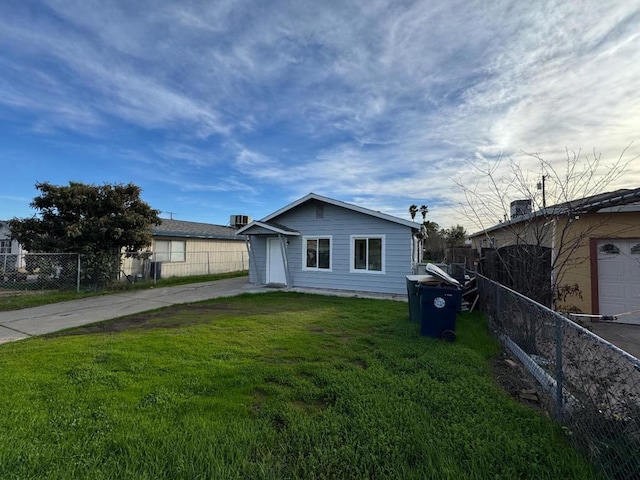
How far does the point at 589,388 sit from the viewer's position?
2797mm

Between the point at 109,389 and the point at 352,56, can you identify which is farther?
the point at 352,56

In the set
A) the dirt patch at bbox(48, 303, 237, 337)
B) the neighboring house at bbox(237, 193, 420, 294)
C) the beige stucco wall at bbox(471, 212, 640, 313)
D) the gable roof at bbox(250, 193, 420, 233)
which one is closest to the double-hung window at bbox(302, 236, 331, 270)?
the neighboring house at bbox(237, 193, 420, 294)

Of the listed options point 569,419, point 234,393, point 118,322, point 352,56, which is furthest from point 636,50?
point 118,322

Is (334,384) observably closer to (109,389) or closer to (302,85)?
(109,389)

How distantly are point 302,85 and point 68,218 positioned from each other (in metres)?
11.0

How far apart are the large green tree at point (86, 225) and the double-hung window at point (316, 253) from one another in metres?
7.51

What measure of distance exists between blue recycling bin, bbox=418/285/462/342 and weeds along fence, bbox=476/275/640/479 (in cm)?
106

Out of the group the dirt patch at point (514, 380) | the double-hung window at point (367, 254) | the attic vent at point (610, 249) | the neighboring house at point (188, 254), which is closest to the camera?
the dirt patch at point (514, 380)

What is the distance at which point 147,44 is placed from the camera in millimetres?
8250

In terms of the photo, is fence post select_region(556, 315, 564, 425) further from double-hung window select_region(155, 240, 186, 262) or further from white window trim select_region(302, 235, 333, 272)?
double-hung window select_region(155, 240, 186, 262)

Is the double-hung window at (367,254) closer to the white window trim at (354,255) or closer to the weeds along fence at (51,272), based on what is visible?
the white window trim at (354,255)

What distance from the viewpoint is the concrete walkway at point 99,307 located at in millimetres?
6895

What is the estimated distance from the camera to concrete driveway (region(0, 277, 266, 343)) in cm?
682

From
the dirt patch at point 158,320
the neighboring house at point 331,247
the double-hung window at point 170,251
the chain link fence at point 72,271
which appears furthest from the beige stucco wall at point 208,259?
the dirt patch at point 158,320
